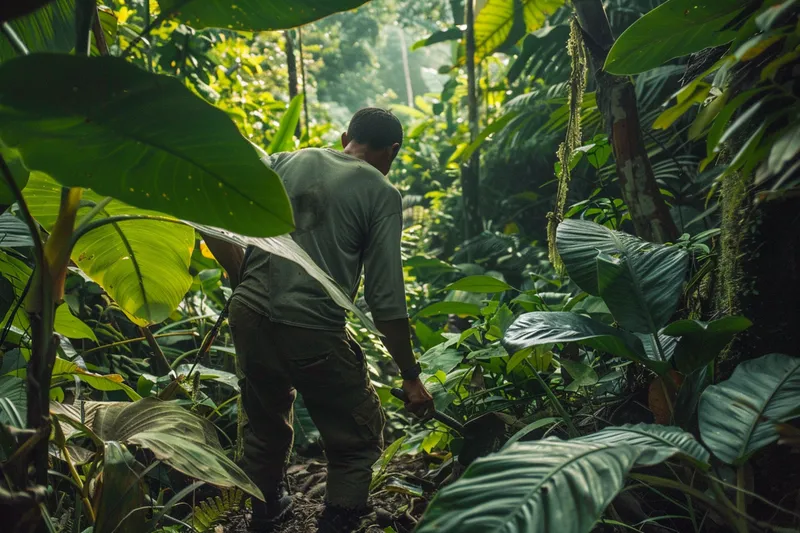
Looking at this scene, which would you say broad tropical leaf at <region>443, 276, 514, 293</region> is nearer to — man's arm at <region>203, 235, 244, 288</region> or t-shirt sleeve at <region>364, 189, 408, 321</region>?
t-shirt sleeve at <region>364, 189, 408, 321</region>

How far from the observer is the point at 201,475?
4.51ft

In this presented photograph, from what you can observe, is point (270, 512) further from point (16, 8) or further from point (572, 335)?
point (16, 8)

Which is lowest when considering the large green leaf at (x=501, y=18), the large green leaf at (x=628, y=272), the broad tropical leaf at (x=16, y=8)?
the large green leaf at (x=628, y=272)

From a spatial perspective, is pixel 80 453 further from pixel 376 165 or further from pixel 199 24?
pixel 376 165

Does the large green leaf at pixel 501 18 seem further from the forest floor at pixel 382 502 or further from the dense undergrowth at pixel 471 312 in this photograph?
the forest floor at pixel 382 502

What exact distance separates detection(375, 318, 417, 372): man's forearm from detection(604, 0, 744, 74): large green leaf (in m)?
1.15

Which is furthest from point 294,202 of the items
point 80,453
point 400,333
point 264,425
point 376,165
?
point 80,453

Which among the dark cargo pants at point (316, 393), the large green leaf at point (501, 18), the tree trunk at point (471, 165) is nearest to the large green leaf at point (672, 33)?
the dark cargo pants at point (316, 393)

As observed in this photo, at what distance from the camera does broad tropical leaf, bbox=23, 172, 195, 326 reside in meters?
2.07

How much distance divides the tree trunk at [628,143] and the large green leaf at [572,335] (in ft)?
3.05

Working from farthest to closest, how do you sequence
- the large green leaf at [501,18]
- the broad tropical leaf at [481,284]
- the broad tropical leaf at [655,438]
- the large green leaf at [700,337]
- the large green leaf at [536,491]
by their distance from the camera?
the large green leaf at [501,18] → the broad tropical leaf at [481,284] → the large green leaf at [700,337] → the broad tropical leaf at [655,438] → the large green leaf at [536,491]

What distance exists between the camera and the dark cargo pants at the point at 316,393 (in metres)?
2.46

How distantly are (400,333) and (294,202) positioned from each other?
0.67m

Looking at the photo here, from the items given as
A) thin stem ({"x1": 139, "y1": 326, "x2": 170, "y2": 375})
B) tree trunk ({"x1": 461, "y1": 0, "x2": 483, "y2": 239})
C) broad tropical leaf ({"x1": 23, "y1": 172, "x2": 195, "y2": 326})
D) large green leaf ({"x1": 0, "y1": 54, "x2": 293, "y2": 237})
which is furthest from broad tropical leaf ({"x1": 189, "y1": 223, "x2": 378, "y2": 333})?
tree trunk ({"x1": 461, "y1": 0, "x2": 483, "y2": 239})
